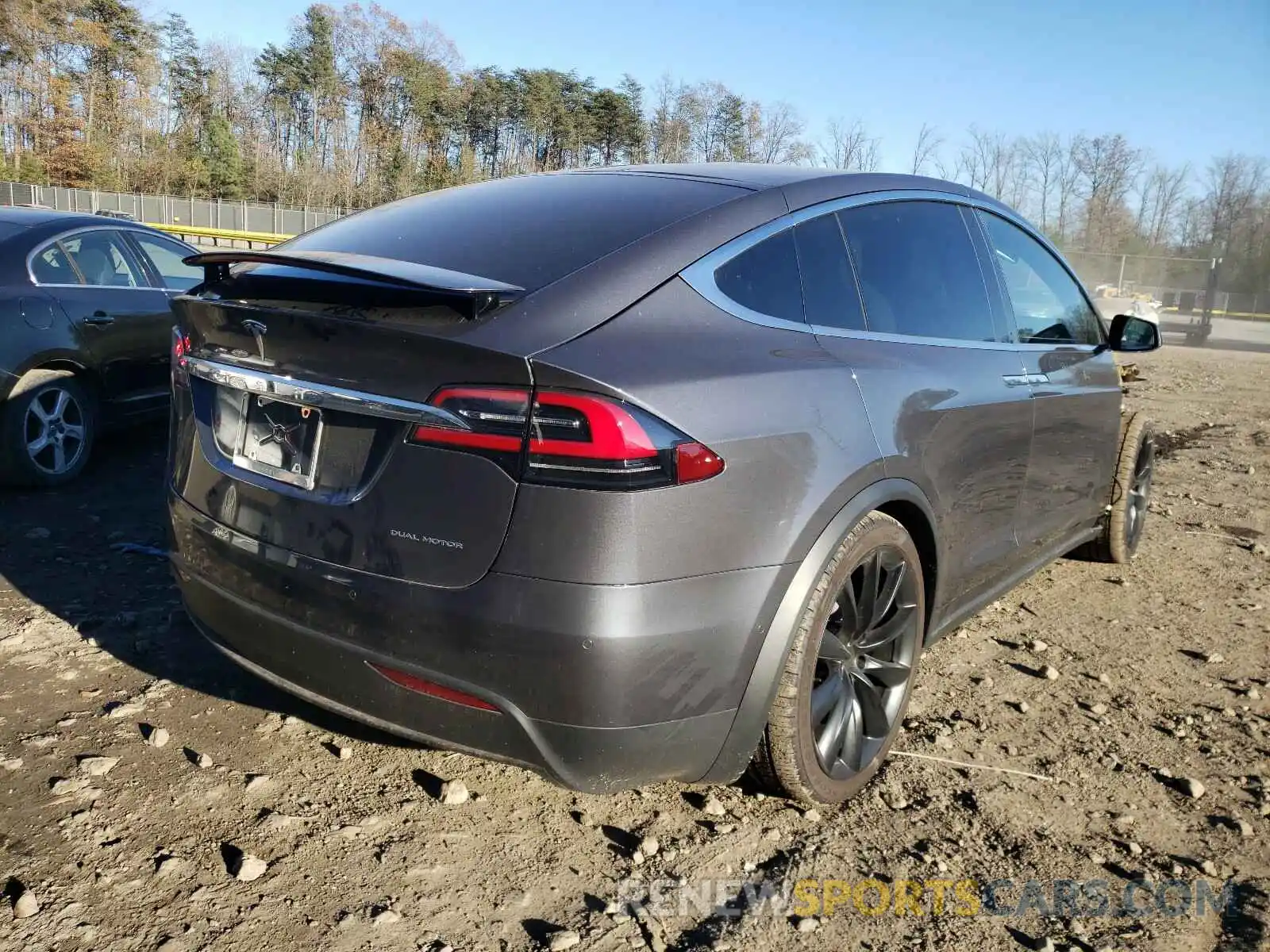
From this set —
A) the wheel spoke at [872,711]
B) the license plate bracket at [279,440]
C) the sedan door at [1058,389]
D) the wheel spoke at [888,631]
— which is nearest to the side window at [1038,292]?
the sedan door at [1058,389]

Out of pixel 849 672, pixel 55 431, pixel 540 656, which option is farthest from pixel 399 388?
pixel 55 431

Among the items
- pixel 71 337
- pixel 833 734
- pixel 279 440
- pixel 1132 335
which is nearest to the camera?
pixel 279 440

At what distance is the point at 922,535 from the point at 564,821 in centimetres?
135

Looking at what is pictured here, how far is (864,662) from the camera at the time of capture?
2896 mm

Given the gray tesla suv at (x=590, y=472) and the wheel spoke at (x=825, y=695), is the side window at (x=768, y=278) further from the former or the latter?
the wheel spoke at (x=825, y=695)

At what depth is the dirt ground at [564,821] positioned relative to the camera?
89.0 inches

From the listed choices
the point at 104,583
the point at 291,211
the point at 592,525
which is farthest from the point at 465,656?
the point at 291,211

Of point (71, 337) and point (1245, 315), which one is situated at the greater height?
point (1245, 315)

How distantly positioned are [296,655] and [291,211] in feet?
155

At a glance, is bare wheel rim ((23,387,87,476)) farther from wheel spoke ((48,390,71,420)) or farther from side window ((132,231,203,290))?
side window ((132,231,203,290))

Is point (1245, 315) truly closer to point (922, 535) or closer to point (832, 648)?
point (922, 535)

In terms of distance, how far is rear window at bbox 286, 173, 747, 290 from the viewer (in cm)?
245

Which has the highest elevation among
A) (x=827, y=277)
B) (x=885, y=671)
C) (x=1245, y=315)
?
(x=1245, y=315)

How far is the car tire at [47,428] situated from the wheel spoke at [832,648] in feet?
15.1
